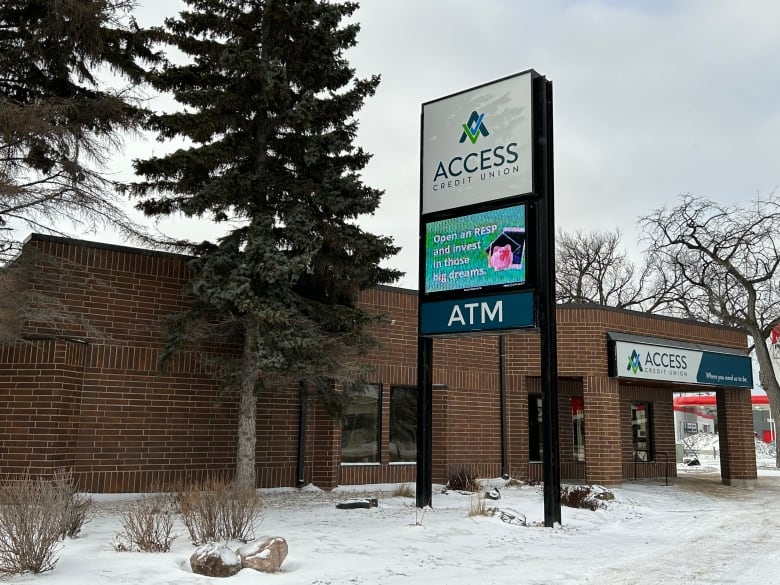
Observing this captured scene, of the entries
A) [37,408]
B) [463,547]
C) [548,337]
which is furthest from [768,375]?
[37,408]

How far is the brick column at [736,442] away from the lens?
21594mm

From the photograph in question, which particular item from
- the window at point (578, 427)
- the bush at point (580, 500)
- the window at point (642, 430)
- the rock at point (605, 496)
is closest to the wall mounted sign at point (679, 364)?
the window at point (578, 427)

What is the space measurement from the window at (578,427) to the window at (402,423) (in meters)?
6.31

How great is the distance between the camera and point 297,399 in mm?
16359

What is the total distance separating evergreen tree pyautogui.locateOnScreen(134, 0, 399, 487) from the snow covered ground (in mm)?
2688

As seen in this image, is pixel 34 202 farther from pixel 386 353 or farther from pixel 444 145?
pixel 386 353

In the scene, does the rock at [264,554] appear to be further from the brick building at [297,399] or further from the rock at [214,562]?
the brick building at [297,399]

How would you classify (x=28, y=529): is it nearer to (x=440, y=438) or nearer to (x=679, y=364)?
(x=440, y=438)

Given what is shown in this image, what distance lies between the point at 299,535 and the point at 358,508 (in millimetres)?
3299

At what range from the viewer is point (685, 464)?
3606cm

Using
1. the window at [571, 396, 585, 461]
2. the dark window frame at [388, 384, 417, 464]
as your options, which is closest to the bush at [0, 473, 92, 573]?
the dark window frame at [388, 384, 417, 464]

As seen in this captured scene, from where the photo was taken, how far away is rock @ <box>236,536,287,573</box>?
7.22 meters

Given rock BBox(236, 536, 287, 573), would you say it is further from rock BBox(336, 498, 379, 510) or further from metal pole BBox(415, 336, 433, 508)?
metal pole BBox(415, 336, 433, 508)

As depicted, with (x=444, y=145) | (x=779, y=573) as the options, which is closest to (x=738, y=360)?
(x=444, y=145)
